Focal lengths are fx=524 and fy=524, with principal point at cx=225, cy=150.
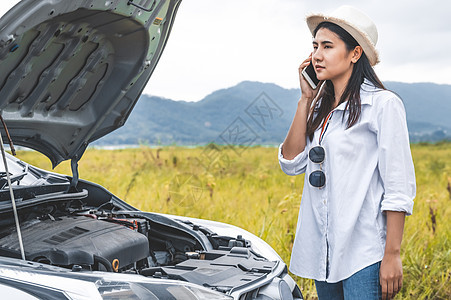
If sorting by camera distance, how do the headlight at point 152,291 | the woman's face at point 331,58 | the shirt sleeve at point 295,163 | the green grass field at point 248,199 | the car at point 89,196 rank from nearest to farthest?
the headlight at point 152,291 < the car at point 89,196 < the woman's face at point 331,58 < the shirt sleeve at point 295,163 < the green grass field at point 248,199

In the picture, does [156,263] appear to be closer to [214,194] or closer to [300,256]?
[300,256]

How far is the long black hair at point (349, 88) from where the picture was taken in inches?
80.0

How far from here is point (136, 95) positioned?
2.78 meters

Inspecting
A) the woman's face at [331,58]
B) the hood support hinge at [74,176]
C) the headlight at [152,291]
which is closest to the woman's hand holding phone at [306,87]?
the woman's face at [331,58]

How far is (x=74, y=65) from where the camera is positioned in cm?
246

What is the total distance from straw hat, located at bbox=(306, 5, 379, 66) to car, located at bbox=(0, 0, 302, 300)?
2.58 ft

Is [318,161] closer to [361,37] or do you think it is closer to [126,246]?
[361,37]

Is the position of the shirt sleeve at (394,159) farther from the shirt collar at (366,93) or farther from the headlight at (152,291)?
the headlight at (152,291)

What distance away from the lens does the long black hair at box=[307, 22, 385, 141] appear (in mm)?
2031

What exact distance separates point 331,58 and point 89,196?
163 centimetres

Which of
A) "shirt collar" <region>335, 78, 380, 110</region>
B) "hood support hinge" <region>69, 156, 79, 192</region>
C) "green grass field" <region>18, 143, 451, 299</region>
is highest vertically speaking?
"shirt collar" <region>335, 78, 380, 110</region>

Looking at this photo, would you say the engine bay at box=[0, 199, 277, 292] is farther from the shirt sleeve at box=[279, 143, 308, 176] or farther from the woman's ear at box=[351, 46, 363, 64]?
the woman's ear at box=[351, 46, 363, 64]

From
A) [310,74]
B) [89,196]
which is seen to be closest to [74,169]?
[89,196]

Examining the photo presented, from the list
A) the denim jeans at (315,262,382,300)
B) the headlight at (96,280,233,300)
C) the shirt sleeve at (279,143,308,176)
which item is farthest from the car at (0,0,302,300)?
the shirt sleeve at (279,143,308,176)
